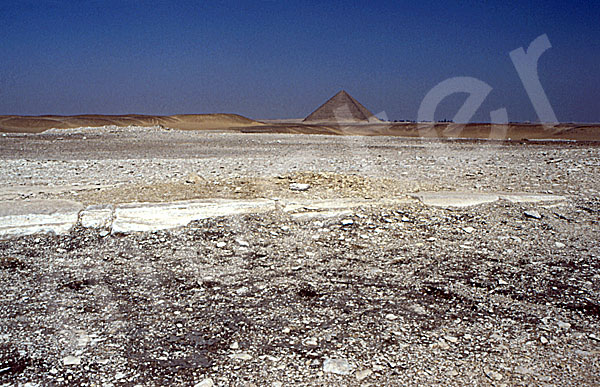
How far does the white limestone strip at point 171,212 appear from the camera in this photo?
3838 mm

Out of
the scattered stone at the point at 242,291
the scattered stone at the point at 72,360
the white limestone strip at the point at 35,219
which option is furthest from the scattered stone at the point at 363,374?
the white limestone strip at the point at 35,219

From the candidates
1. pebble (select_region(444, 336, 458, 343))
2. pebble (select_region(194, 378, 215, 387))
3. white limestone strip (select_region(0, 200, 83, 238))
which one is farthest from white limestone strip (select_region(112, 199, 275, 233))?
pebble (select_region(444, 336, 458, 343))

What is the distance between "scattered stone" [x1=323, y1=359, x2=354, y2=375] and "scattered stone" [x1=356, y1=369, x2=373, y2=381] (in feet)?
0.13

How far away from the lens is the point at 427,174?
6688mm

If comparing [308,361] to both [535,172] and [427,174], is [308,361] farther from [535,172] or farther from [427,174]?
[535,172]

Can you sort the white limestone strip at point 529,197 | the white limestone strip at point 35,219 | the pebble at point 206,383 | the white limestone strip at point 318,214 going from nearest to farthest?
1. the pebble at point 206,383
2. the white limestone strip at point 35,219
3. the white limestone strip at point 318,214
4. the white limestone strip at point 529,197

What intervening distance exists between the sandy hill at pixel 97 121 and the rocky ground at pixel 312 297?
36449 mm

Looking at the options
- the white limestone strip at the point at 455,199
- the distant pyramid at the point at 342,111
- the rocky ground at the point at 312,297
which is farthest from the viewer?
the distant pyramid at the point at 342,111

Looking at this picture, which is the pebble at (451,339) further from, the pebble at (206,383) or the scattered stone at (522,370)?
the pebble at (206,383)

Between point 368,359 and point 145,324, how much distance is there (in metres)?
1.15

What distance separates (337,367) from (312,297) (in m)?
0.74

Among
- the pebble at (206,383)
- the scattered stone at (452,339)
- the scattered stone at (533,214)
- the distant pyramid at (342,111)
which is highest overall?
the distant pyramid at (342,111)

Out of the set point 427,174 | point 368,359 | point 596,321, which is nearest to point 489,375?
point 368,359

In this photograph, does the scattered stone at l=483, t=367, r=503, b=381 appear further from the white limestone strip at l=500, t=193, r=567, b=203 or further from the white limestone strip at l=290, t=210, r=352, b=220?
the white limestone strip at l=500, t=193, r=567, b=203
